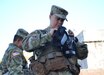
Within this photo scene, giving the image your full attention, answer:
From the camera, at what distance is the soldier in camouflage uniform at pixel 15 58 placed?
6125 millimetres

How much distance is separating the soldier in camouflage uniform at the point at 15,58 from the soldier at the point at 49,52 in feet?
6.17

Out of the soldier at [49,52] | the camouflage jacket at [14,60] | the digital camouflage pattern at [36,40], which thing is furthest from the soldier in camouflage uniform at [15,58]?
the digital camouflage pattern at [36,40]

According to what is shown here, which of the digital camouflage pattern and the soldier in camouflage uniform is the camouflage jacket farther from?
the digital camouflage pattern

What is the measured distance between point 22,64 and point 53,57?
226 cm

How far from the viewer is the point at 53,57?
163 inches

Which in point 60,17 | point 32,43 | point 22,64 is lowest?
point 22,64

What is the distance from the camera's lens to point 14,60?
614 cm

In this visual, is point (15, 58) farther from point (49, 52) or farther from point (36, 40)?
point (36, 40)

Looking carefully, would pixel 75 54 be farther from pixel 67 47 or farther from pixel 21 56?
pixel 21 56

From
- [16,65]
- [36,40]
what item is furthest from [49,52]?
[16,65]

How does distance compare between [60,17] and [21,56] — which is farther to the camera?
[21,56]

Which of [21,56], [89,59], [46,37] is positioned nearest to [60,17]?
[46,37]

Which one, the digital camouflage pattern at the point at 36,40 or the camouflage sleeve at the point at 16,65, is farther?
the camouflage sleeve at the point at 16,65

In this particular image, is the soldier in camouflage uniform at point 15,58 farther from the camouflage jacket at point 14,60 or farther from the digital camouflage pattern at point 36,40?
the digital camouflage pattern at point 36,40
